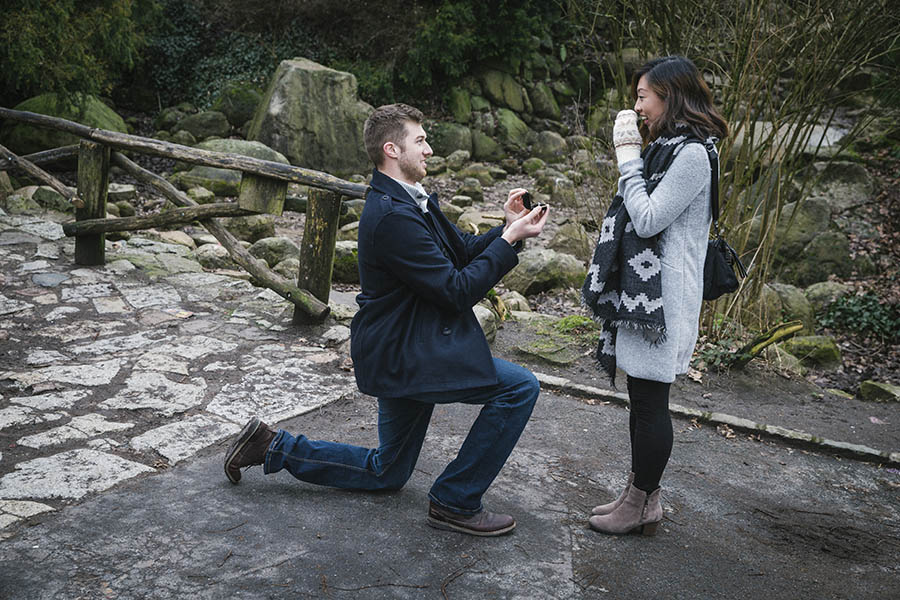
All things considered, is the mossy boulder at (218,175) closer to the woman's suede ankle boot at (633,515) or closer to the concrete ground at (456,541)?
the concrete ground at (456,541)

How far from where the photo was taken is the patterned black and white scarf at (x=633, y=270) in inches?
105

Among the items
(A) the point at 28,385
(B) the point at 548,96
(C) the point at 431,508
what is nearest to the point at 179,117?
(B) the point at 548,96

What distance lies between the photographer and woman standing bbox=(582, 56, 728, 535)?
2.64 meters

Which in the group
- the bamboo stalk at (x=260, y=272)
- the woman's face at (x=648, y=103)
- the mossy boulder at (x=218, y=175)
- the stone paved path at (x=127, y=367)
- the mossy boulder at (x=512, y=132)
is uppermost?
the mossy boulder at (x=512, y=132)

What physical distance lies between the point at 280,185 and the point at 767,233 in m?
3.93

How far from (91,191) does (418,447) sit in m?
4.85

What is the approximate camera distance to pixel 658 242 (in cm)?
272

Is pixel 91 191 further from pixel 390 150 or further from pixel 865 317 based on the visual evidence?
pixel 865 317

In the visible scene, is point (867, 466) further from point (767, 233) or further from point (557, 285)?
point (557, 285)

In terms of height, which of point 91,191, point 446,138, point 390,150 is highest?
point 446,138

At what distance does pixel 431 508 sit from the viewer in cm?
284

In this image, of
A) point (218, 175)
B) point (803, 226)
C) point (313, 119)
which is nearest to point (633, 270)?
Result: point (803, 226)

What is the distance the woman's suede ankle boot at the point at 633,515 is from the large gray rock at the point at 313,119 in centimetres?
1184

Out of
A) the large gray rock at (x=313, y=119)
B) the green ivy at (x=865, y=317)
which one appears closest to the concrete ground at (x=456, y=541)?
the green ivy at (x=865, y=317)
